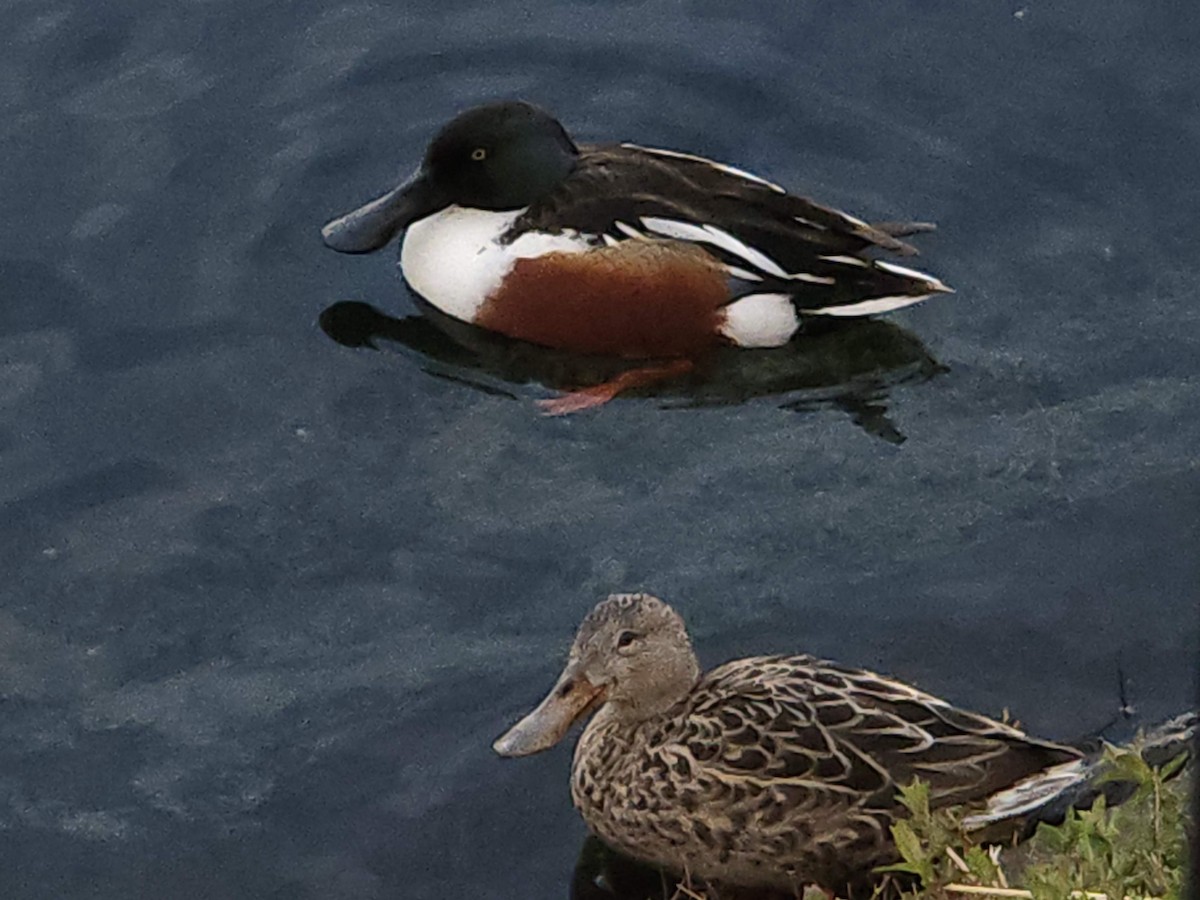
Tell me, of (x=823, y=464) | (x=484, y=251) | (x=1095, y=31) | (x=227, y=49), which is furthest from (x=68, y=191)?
(x=1095, y=31)

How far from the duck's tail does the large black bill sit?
3068 millimetres

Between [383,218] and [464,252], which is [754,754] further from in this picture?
[383,218]

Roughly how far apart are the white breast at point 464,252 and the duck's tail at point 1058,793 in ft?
8.56

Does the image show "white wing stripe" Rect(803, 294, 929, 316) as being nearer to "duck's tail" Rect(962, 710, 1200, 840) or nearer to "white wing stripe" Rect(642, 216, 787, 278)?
"white wing stripe" Rect(642, 216, 787, 278)

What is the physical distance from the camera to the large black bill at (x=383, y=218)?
739 cm

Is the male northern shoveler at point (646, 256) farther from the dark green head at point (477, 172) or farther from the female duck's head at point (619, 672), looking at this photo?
the female duck's head at point (619, 672)

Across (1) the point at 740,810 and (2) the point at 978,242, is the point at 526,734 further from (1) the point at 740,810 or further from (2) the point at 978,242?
(2) the point at 978,242

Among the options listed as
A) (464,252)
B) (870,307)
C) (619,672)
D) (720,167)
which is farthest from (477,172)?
(619,672)

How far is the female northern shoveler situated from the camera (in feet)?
16.9

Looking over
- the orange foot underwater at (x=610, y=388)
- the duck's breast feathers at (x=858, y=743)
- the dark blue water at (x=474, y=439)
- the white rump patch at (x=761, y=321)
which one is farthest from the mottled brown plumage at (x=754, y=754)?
the white rump patch at (x=761, y=321)

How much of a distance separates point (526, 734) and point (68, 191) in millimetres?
3140

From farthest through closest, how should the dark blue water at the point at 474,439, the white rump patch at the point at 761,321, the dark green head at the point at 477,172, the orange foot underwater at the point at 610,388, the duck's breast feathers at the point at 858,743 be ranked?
the dark green head at the point at 477,172
the white rump patch at the point at 761,321
the orange foot underwater at the point at 610,388
the dark blue water at the point at 474,439
the duck's breast feathers at the point at 858,743

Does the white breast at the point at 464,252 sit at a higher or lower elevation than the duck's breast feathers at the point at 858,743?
lower

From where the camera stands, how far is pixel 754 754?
205 inches
